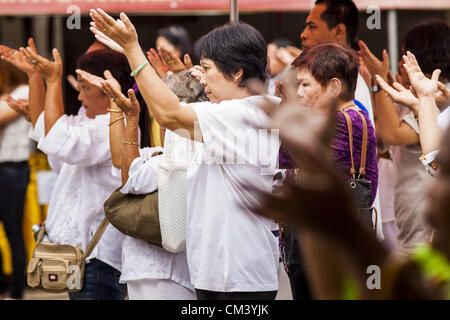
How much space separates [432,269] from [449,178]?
0.13 metres

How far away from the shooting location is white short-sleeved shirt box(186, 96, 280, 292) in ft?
7.40

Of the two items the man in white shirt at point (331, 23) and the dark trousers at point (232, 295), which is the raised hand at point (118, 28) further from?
the man in white shirt at point (331, 23)

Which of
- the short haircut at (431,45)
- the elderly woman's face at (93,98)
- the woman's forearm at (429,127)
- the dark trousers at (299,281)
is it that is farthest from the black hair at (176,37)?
the woman's forearm at (429,127)

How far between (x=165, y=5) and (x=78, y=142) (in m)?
2.11

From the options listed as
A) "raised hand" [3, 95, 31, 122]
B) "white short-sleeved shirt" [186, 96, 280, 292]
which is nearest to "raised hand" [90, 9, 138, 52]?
"white short-sleeved shirt" [186, 96, 280, 292]

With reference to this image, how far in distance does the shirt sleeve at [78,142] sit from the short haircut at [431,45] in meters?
1.48

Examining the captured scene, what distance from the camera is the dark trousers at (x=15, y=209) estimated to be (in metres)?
5.09

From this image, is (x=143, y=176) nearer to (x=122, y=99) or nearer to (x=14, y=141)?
(x=122, y=99)

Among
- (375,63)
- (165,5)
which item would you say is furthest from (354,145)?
(165,5)

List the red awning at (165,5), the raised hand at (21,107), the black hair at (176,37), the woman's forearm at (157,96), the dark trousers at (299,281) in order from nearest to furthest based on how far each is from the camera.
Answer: the woman's forearm at (157,96) → the dark trousers at (299,281) → the raised hand at (21,107) → the red awning at (165,5) → the black hair at (176,37)

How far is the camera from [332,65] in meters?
2.72

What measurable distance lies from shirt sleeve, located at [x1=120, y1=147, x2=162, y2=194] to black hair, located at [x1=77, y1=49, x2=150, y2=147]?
52cm

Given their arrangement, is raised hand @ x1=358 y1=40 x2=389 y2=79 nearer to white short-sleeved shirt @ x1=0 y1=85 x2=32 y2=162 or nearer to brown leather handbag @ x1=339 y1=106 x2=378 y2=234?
brown leather handbag @ x1=339 y1=106 x2=378 y2=234
